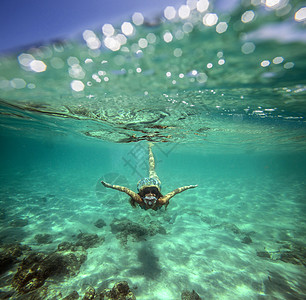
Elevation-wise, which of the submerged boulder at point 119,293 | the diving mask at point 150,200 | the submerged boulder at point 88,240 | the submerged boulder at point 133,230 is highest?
the diving mask at point 150,200

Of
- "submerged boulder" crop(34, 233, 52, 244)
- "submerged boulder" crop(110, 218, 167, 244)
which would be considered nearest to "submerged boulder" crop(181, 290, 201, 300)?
"submerged boulder" crop(110, 218, 167, 244)

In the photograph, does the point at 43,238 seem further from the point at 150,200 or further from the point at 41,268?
the point at 150,200

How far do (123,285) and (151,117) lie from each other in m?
10.4

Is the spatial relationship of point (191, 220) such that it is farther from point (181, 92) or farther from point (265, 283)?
point (181, 92)

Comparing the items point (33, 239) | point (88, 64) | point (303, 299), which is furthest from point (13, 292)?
point (303, 299)

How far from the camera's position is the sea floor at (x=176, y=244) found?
5.67 meters

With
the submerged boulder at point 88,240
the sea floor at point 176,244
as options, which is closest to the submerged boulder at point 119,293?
the sea floor at point 176,244

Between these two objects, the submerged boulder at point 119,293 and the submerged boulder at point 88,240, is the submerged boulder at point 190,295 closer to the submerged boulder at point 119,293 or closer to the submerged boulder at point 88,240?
the submerged boulder at point 119,293

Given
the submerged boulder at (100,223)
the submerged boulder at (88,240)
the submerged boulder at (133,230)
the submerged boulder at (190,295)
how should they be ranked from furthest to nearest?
the submerged boulder at (100,223), the submerged boulder at (133,230), the submerged boulder at (88,240), the submerged boulder at (190,295)

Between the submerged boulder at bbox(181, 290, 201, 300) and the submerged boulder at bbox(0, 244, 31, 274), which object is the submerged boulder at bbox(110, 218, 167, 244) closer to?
the submerged boulder at bbox(181, 290, 201, 300)

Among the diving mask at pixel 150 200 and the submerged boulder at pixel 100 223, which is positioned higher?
the diving mask at pixel 150 200

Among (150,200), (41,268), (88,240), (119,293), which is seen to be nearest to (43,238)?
(88,240)

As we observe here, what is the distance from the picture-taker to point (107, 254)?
7.42 meters

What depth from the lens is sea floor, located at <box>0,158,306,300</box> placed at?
5.67 m
